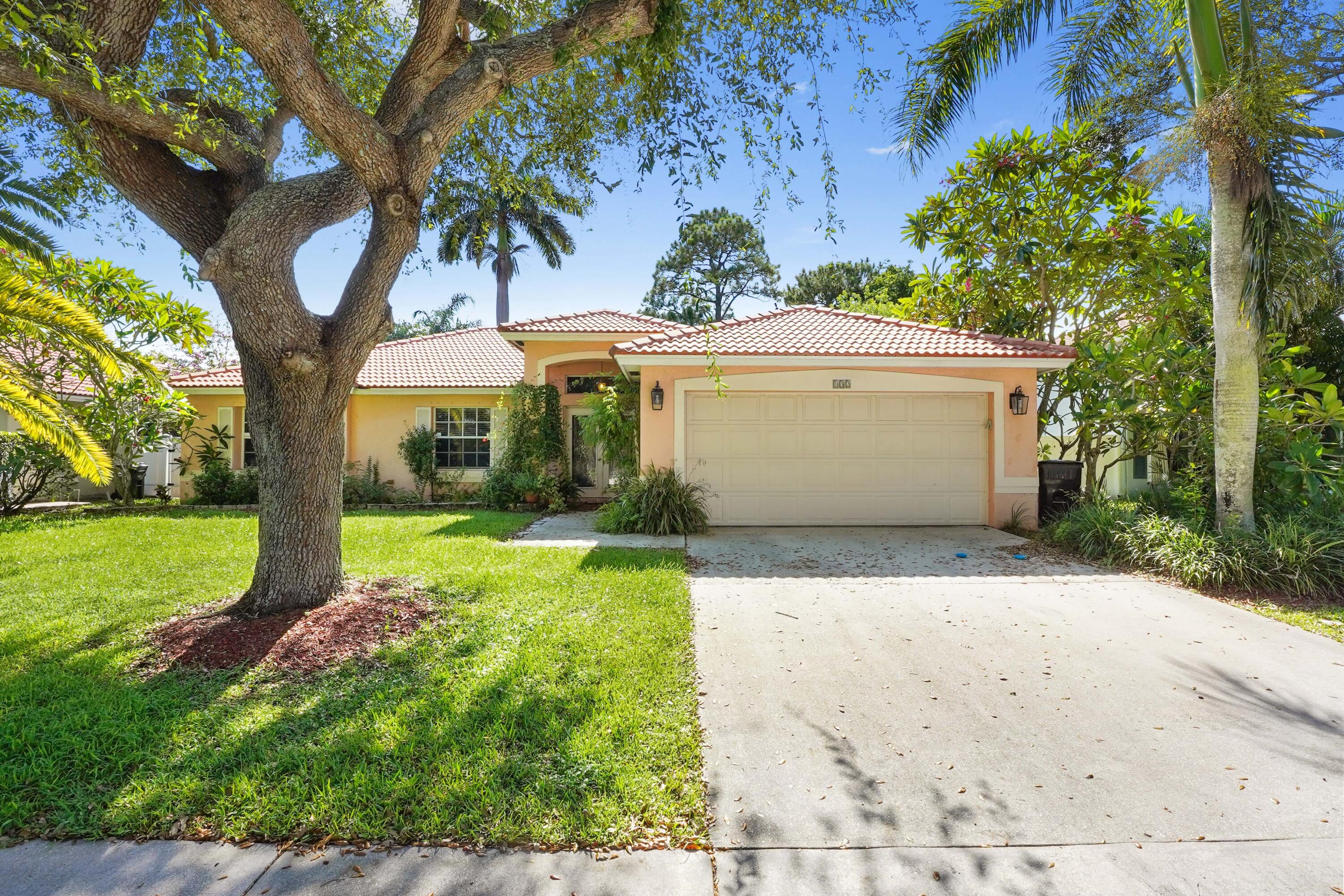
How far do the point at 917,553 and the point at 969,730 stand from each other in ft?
17.6

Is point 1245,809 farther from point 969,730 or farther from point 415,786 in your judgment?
point 415,786

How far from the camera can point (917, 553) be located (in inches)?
349

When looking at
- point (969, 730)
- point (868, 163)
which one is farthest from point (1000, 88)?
point (969, 730)

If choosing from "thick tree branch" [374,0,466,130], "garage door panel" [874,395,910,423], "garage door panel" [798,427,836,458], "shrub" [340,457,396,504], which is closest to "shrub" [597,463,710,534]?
"garage door panel" [798,427,836,458]

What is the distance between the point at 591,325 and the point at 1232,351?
38.8ft

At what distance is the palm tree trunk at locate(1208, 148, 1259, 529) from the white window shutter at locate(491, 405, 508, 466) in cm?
1321

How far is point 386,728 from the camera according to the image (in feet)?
11.7

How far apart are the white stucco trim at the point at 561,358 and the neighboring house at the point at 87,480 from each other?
8.71 metres

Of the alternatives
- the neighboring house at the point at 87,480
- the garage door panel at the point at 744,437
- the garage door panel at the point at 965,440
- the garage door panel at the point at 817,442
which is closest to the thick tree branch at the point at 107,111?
the garage door panel at the point at 744,437

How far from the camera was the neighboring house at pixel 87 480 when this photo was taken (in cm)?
1579

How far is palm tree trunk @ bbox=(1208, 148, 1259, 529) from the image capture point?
7.40 metres

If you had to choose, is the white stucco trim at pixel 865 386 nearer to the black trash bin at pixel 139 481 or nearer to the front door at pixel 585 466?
the front door at pixel 585 466

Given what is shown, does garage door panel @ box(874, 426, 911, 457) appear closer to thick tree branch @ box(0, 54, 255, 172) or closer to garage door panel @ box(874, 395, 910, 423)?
garage door panel @ box(874, 395, 910, 423)

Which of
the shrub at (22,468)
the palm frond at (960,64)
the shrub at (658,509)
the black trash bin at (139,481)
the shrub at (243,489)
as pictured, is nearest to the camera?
the palm frond at (960,64)
